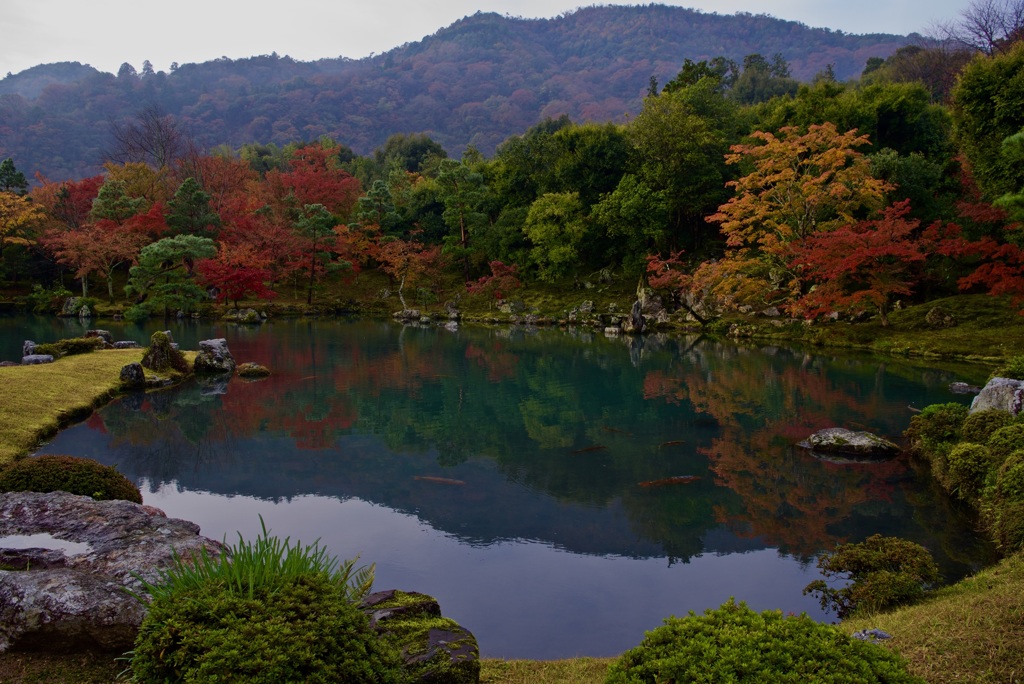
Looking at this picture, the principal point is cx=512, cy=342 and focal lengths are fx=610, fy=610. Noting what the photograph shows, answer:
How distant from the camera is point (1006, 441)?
8461mm

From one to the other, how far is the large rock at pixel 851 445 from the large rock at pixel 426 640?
9543 millimetres

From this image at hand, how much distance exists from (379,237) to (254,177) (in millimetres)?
21989

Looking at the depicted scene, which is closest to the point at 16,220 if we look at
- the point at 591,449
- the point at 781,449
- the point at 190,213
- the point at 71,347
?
the point at 190,213

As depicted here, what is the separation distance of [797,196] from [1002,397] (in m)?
18.4

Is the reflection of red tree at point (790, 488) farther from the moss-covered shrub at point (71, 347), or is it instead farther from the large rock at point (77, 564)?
the moss-covered shrub at point (71, 347)

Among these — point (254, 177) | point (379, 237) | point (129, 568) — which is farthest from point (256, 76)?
point (129, 568)

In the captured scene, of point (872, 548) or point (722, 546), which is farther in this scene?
point (722, 546)

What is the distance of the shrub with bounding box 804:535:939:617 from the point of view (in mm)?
6055

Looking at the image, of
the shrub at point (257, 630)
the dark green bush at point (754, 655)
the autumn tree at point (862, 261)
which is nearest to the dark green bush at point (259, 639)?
the shrub at point (257, 630)

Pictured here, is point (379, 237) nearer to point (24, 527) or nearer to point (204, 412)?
point (204, 412)

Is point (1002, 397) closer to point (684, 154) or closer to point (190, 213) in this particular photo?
point (684, 154)

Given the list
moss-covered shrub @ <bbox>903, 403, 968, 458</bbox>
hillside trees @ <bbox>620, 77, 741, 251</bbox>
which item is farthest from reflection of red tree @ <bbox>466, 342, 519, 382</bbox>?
hillside trees @ <bbox>620, 77, 741, 251</bbox>

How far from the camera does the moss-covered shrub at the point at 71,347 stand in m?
18.6

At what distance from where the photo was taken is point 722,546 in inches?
319
